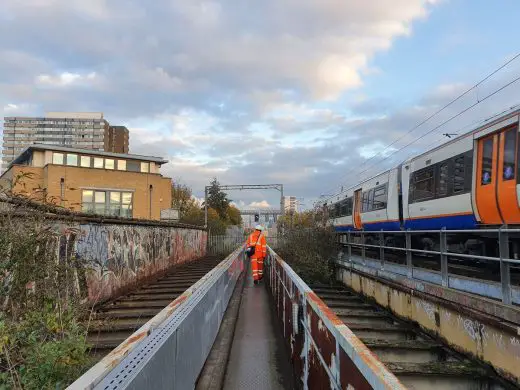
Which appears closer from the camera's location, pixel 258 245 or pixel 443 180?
pixel 443 180

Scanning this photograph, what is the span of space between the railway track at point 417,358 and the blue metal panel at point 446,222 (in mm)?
2884

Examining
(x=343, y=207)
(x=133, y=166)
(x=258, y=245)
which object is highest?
(x=133, y=166)

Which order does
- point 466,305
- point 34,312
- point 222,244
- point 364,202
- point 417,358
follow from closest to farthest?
point 34,312
point 466,305
point 417,358
point 364,202
point 222,244

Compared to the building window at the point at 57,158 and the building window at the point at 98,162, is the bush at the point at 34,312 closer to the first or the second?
the building window at the point at 57,158

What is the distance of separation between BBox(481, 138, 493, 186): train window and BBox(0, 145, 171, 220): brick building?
1330 inches

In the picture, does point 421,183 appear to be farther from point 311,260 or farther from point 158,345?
point 158,345

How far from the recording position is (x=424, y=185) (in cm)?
1421

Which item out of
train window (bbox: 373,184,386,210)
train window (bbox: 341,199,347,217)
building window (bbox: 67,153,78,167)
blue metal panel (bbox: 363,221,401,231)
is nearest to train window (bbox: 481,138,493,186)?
blue metal panel (bbox: 363,221,401,231)

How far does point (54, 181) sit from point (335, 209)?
25.2m

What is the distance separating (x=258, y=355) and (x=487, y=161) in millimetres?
6793

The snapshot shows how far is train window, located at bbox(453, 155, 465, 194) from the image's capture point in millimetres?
11797

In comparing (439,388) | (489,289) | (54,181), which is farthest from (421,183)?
(54,181)

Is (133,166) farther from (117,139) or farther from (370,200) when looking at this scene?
(117,139)

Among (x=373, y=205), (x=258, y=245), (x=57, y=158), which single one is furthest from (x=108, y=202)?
(x=258, y=245)
